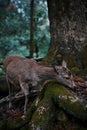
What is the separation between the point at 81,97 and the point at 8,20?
6456 millimetres

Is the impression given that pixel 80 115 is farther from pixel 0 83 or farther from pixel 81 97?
pixel 0 83

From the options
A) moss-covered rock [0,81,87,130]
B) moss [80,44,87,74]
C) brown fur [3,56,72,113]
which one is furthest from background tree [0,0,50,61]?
moss-covered rock [0,81,87,130]

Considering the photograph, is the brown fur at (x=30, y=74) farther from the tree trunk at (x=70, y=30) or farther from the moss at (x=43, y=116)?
the tree trunk at (x=70, y=30)

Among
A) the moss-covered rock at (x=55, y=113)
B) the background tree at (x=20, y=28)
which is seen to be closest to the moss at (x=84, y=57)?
the moss-covered rock at (x=55, y=113)

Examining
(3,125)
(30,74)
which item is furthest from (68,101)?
(3,125)

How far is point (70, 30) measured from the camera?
8602mm

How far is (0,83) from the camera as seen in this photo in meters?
8.54

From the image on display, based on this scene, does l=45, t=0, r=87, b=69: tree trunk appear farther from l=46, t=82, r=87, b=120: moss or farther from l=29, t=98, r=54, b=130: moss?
l=29, t=98, r=54, b=130: moss

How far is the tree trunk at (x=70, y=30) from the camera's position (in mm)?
8539

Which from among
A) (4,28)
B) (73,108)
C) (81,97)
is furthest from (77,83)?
(4,28)

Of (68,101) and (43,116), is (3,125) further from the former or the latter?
(68,101)

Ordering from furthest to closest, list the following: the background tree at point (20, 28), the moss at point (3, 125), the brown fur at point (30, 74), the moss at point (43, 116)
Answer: the background tree at point (20, 28) < the brown fur at point (30, 74) < the moss at point (3, 125) < the moss at point (43, 116)

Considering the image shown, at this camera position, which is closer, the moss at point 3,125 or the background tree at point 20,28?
the moss at point 3,125

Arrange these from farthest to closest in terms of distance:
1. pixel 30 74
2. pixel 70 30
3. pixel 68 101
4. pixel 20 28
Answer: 1. pixel 20 28
2. pixel 70 30
3. pixel 30 74
4. pixel 68 101
